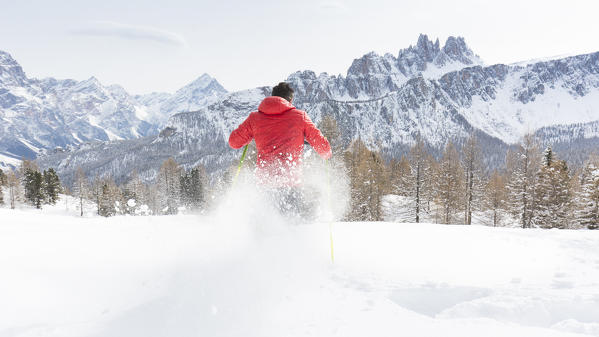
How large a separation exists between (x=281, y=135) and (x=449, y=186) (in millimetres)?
30771

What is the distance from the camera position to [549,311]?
116 inches

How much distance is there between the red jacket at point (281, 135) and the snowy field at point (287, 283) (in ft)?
3.20

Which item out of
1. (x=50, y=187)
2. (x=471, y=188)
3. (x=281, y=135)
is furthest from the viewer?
(x=50, y=187)

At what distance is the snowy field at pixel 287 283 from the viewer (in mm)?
2824

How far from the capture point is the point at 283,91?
16.9 feet

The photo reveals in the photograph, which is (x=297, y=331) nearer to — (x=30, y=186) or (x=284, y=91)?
(x=284, y=91)

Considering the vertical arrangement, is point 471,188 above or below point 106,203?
above

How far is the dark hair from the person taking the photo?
203 inches

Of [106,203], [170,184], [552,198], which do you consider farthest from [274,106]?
[106,203]

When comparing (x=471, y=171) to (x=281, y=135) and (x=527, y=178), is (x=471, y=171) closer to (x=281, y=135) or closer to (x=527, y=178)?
(x=527, y=178)

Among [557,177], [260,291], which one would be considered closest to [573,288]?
[260,291]

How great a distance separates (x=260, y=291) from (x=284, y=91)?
3.24 m

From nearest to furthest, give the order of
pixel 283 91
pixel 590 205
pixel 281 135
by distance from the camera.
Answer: pixel 281 135, pixel 283 91, pixel 590 205

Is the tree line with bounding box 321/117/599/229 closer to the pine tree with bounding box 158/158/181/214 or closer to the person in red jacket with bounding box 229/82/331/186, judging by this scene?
the person in red jacket with bounding box 229/82/331/186
